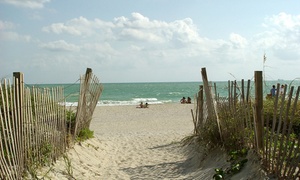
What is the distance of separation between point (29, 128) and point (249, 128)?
3.71 m

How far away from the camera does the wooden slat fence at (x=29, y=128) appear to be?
518 centimetres

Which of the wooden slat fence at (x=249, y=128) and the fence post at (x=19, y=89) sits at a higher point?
the fence post at (x=19, y=89)

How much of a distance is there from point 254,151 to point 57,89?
3866 mm

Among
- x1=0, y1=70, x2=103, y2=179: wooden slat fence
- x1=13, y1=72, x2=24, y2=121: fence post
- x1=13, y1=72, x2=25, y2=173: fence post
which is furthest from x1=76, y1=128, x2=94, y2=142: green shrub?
x1=13, y1=72, x2=24, y2=121: fence post

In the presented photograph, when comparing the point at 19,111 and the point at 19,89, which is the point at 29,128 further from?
the point at 19,89

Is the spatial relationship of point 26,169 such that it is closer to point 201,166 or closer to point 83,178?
point 83,178

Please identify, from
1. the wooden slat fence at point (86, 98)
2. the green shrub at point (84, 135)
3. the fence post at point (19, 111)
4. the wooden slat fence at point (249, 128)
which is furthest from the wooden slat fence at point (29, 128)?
the wooden slat fence at point (249, 128)

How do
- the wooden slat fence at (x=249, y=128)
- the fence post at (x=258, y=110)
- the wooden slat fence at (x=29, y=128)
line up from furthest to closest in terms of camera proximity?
the fence post at (x=258, y=110)
the wooden slat fence at (x=29, y=128)
the wooden slat fence at (x=249, y=128)

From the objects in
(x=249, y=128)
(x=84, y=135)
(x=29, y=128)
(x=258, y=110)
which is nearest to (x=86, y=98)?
(x=84, y=135)

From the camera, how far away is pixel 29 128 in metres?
5.82

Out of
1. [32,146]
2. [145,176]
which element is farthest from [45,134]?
[145,176]

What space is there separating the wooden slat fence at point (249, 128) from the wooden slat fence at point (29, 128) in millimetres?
3275

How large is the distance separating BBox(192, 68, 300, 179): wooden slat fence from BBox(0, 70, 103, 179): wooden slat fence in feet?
10.7

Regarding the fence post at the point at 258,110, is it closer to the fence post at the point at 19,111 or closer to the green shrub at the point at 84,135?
the fence post at the point at 19,111
